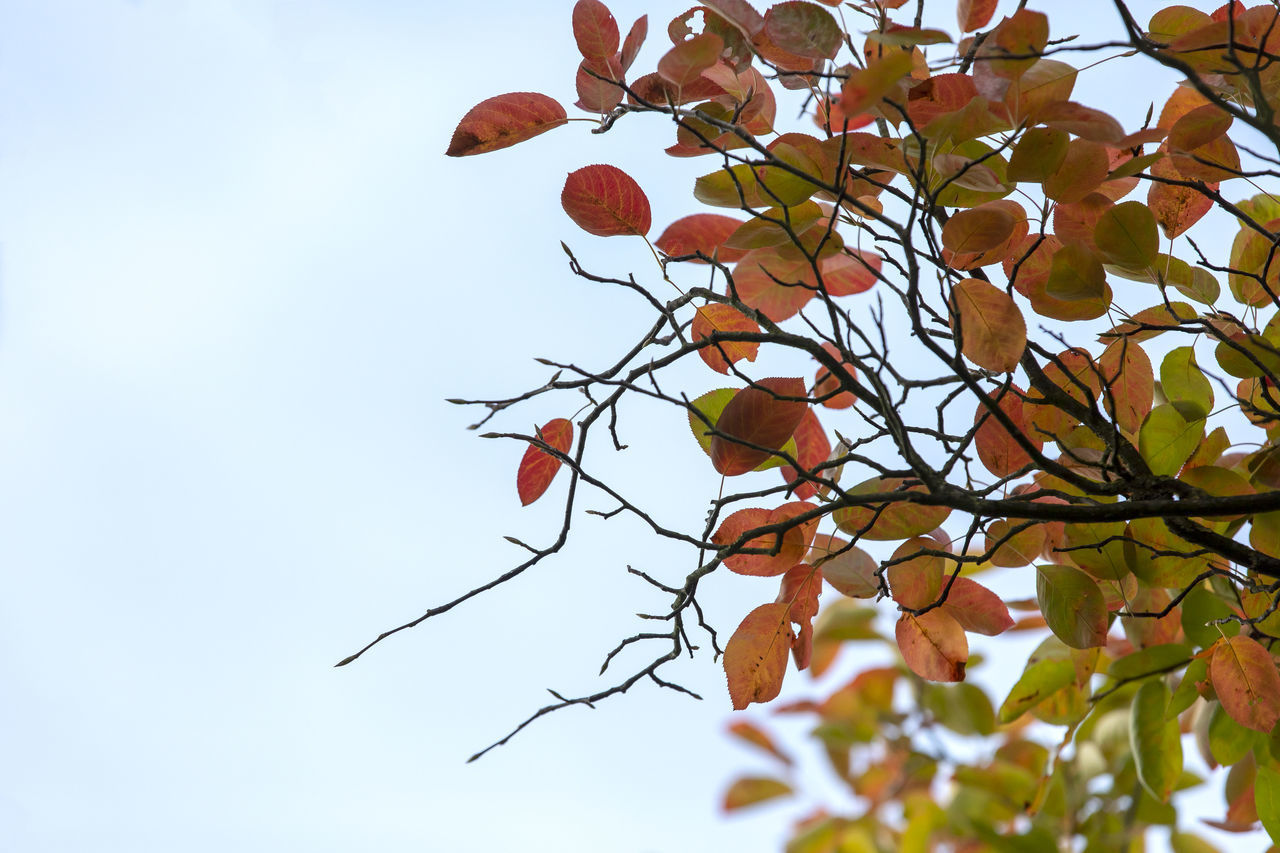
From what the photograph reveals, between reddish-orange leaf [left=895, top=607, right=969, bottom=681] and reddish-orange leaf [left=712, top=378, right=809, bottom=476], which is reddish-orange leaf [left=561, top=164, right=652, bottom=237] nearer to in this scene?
reddish-orange leaf [left=712, top=378, right=809, bottom=476]

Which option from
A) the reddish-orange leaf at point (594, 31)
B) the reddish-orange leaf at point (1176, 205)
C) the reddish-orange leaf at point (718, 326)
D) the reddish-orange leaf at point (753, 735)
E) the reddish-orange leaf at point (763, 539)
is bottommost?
the reddish-orange leaf at point (763, 539)

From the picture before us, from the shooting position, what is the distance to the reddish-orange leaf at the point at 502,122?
0.61m

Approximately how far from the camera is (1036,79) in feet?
1.74

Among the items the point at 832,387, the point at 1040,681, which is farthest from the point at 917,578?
the point at 1040,681

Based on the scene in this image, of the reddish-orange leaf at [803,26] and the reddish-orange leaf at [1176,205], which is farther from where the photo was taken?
the reddish-orange leaf at [1176,205]

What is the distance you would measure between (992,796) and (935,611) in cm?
71

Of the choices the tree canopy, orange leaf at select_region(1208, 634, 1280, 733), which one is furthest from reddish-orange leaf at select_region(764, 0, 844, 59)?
orange leaf at select_region(1208, 634, 1280, 733)

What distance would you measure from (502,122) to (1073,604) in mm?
514

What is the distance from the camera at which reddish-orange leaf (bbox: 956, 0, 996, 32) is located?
2.03ft

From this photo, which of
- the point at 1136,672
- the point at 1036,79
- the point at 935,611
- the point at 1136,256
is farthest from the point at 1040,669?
the point at 1036,79

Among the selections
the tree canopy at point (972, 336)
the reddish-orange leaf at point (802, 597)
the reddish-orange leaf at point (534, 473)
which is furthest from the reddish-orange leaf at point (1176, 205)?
the reddish-orange leaf at point (534, 473)

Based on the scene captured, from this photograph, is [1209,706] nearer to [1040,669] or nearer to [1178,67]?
[1040,669]

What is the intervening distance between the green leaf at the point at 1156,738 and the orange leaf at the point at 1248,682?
123 mm

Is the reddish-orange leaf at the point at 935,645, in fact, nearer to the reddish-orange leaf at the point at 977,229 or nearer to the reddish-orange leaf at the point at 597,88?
the reddish-orange leaf at the point at 977,229
